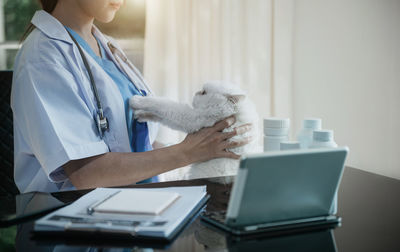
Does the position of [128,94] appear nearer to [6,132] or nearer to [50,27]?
[50,27]

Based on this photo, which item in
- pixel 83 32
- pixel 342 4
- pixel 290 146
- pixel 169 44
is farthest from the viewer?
pixel 169 44

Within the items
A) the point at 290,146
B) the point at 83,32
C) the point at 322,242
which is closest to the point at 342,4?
the point at 83,32

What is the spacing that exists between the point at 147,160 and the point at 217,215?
554mm

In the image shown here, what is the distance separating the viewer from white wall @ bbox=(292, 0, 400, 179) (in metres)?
1.65

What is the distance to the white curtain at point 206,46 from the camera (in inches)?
96.8

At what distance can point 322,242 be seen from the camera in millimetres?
601

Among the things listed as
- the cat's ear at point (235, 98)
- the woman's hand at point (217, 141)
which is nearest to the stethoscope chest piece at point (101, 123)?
the woman's hand at point (217, 141)

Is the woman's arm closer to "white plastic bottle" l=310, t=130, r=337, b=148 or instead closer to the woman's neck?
A: "white plastic bottle" l=310, t=130, r=337, b=148

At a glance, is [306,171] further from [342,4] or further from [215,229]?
[342,4]

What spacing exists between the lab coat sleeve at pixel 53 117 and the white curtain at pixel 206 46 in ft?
4.27

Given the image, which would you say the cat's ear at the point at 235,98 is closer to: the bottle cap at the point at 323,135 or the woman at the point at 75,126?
the woman at the point at 75,126

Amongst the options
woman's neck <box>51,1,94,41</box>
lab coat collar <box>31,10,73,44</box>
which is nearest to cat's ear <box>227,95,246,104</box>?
lab coat collar <box>31,10,73,44</box>

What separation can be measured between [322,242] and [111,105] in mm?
798

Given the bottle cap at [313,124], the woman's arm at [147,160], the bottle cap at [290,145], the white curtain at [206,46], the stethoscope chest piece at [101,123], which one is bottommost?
the woman's arm at [147,160]
